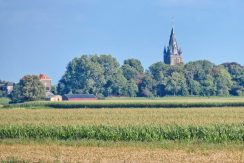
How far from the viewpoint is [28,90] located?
134m

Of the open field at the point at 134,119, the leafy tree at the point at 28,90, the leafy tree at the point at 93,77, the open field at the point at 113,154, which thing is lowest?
the open field at the point at 113,154

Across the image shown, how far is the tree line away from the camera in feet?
531

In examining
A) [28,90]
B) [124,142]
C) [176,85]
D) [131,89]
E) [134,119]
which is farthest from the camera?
[131,89]

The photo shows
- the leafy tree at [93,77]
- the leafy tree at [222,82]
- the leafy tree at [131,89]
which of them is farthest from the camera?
the leafy tree at [93,77]

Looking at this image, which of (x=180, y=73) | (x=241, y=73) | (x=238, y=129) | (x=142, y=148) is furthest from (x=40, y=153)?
(x=241, y=73)

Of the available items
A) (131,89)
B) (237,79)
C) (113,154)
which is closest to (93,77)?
(131,89)

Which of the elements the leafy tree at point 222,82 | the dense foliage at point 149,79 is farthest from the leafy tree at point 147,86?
the leafy tree at point 222,82

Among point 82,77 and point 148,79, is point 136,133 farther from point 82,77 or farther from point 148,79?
point 82,77

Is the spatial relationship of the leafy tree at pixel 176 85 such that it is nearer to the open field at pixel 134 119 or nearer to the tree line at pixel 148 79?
the tree line at pixel 148 79

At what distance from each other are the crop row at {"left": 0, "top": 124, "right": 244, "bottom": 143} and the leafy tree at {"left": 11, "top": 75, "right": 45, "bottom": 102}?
3772 inches

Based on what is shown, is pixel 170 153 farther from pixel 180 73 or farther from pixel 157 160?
pixel 180 73

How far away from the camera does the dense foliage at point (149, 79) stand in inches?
6368

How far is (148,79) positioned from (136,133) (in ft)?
435

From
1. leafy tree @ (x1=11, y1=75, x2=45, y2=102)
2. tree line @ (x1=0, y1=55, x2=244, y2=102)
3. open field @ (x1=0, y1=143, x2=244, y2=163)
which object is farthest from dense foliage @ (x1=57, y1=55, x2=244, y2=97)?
open field @ (x1=0, y1=143, x2=244, y2=163)
